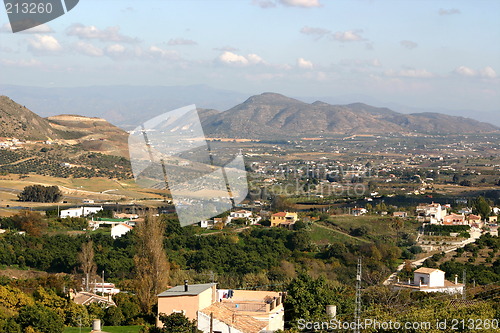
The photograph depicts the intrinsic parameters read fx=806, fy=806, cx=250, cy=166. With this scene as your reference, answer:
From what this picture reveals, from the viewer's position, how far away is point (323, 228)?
36875 mm

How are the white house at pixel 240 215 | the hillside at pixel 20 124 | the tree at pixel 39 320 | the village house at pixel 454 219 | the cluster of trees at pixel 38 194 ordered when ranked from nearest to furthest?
the tree at pixel 39 320 → the village house at pixel 454 219 → the white house at pixel 240 215 → the cluster of trees at pixel 38 194 → the hillside at pixel 20 124

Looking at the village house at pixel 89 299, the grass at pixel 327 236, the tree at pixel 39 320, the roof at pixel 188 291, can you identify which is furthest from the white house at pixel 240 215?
the tree at pixel 39 320

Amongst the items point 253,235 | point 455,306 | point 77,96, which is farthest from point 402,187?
point 77,96

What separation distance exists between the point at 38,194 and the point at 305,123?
12819cm

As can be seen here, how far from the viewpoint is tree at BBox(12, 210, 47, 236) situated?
3262 cm

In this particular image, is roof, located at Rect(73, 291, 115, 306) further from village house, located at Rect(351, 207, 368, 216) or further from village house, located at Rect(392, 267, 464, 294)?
village house, located at Rect(351, 207, 368, 216)

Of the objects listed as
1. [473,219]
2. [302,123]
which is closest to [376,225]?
[473,219]

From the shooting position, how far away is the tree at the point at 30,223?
3262 cm

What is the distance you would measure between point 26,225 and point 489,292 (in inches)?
763

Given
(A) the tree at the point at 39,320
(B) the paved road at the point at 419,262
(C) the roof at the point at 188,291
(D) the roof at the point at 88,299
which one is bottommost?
(B) the paved road at the point at 419,262

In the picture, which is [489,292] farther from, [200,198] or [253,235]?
[200,198]

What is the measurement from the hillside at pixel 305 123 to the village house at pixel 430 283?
122 meters

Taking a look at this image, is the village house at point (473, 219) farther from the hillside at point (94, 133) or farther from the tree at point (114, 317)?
the hillside at point (94, 133)

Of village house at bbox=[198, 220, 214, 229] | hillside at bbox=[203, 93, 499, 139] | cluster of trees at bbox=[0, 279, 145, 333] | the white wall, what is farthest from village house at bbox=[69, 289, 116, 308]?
hillside at bbox=[203, 93, 499, 139]
